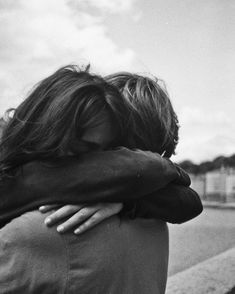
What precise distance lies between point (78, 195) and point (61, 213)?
7cm

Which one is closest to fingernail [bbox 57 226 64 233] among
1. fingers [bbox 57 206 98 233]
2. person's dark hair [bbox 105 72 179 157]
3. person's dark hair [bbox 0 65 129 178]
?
fingers [bbox 57 206 98 233]

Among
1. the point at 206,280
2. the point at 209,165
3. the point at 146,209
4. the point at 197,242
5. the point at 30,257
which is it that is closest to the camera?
the point at 30,257

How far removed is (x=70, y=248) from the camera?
1.08m

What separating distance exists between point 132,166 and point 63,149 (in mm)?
198

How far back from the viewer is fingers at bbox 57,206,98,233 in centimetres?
107

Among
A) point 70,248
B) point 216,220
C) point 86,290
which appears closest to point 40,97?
point 70,248

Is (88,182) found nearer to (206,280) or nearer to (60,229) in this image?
(60,229)

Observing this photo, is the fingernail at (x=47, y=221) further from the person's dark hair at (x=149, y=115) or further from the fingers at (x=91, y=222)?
the person's dark hair at (x=149, y=115)

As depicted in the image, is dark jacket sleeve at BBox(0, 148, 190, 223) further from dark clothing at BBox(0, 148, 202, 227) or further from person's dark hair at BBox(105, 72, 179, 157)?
person's dark hair at BBox(105, 72, 179, 157)

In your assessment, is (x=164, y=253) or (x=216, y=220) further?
(x=216, y=220)

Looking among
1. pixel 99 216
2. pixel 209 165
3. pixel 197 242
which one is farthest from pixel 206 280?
pixel 209 165

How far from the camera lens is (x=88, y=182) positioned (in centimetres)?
113

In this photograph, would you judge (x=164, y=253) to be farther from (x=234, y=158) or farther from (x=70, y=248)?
(x=234, y=158)

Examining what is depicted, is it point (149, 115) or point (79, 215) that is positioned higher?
point (149, 115)
